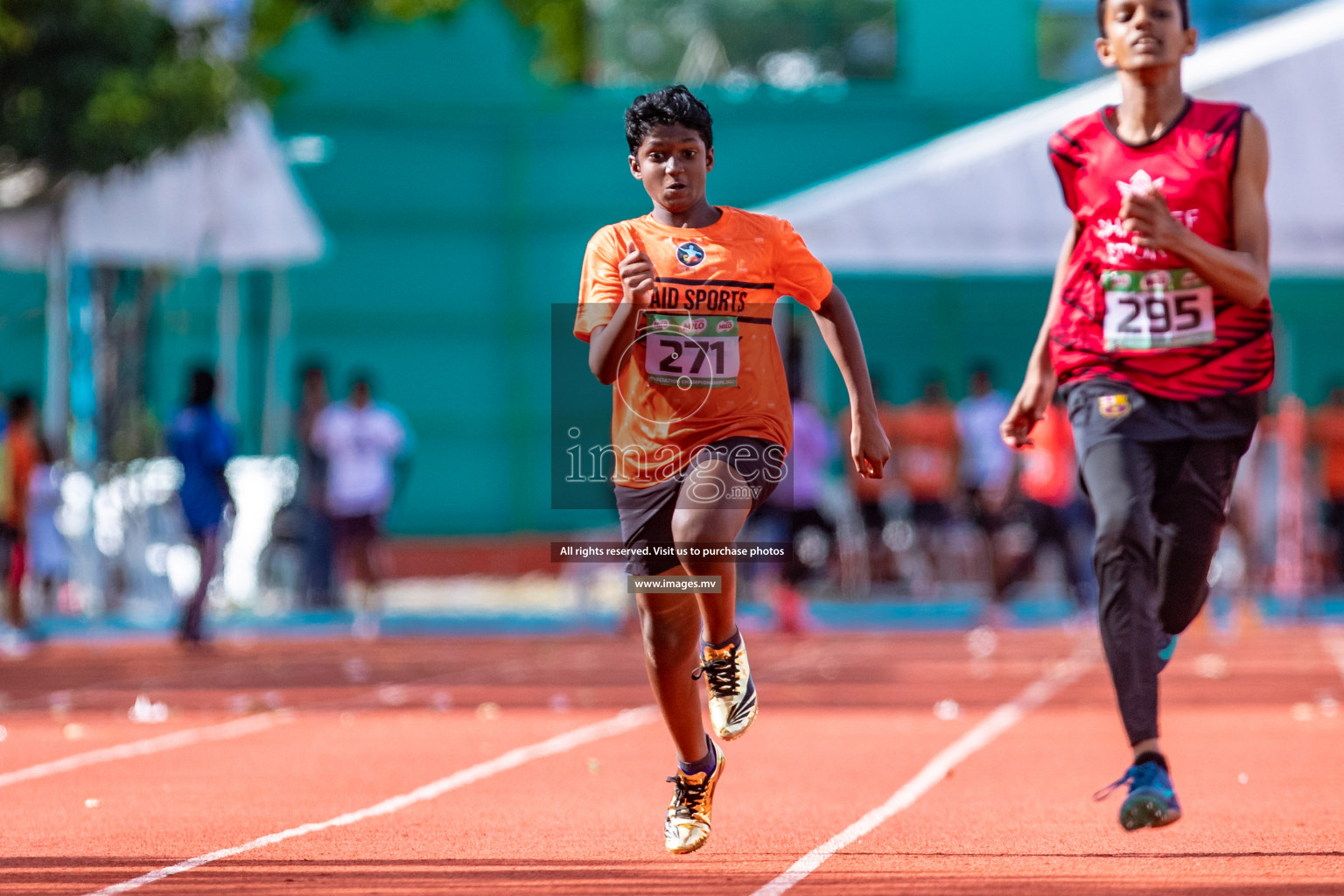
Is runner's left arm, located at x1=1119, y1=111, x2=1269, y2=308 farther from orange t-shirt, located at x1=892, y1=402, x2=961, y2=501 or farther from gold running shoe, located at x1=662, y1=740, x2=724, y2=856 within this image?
orange t-shirt, located at x1=892, y1=402, x2=961, y2=501

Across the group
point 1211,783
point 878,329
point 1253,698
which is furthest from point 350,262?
point 1211,783

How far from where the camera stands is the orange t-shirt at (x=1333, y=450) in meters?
17.8

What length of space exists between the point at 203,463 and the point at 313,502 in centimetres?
356

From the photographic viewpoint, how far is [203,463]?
47.5ft

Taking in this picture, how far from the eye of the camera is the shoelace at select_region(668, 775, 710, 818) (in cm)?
538

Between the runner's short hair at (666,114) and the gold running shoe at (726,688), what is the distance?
1.35 meters

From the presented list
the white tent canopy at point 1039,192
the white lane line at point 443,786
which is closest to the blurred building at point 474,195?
the white tent canopy at point 1039,192

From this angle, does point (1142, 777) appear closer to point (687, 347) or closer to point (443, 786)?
point (687, 347)

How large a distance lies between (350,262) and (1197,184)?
2056cm

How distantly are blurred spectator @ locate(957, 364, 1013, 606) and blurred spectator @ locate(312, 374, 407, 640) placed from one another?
5.01 m

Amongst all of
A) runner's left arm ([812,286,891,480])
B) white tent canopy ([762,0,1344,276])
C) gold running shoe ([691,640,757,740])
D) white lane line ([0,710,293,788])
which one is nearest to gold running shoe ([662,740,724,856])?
gold running shoe ([691,640,757,740])

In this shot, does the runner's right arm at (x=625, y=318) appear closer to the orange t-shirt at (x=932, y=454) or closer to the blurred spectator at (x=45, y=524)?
the blurred spectator at (x=45, y=524)

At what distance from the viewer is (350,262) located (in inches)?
990

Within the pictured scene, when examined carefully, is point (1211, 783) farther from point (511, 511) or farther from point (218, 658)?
point (511, 511)
